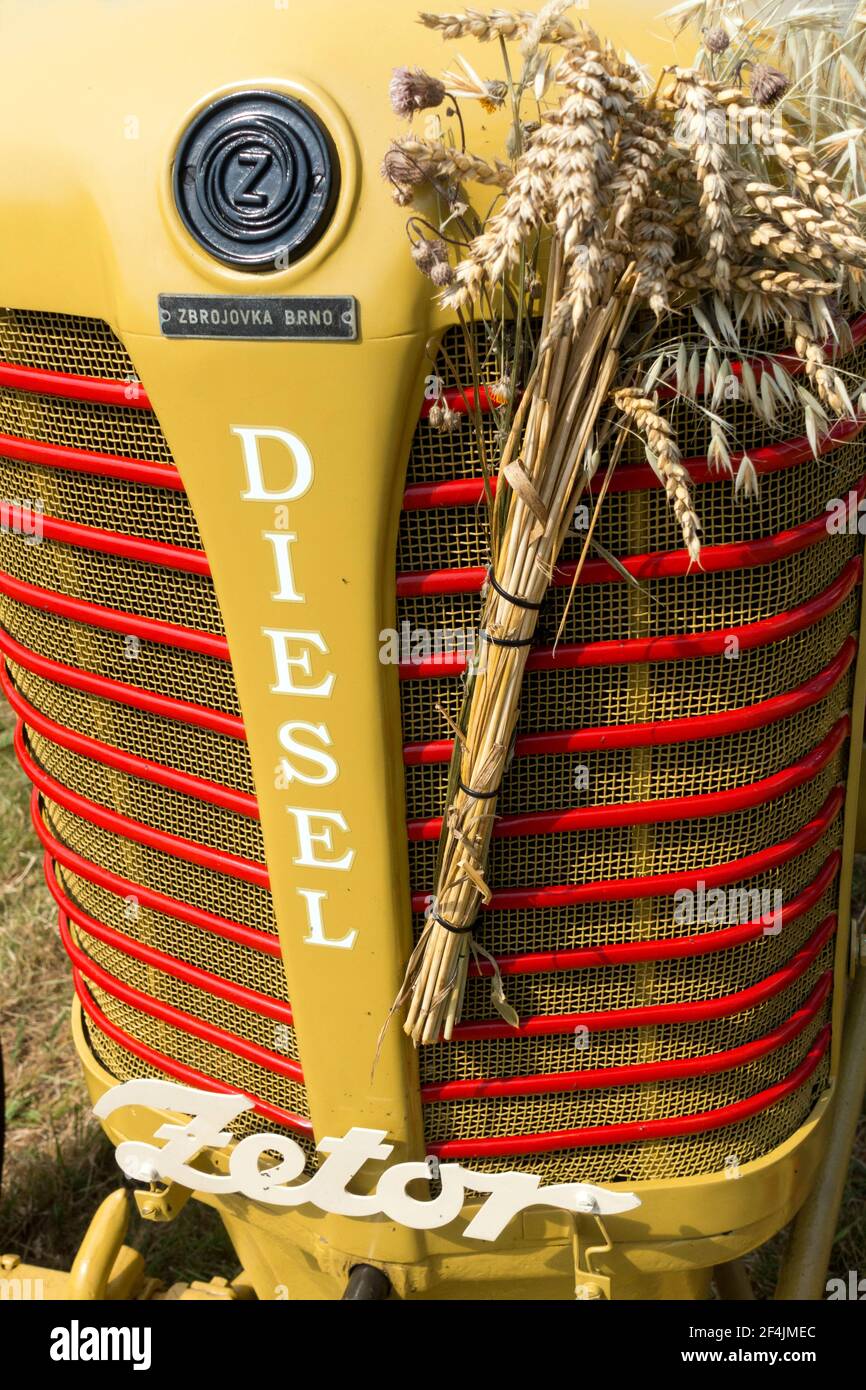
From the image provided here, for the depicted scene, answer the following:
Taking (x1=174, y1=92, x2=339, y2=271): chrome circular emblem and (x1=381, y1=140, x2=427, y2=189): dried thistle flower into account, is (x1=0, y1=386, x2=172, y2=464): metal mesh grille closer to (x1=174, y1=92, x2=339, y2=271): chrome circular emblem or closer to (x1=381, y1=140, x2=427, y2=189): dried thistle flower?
(x1=174, y1=92, x2=339, y2=271): chrome circular emblem

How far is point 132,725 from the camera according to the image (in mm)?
1673

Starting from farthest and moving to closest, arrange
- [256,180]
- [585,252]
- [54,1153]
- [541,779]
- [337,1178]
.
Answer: [54,1153] → [337,1178] → [541,779] → [256,180] → [585,252]

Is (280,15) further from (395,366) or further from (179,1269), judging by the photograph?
(179,1269)

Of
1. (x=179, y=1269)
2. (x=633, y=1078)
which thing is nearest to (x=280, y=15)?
(x=633, y=1078)

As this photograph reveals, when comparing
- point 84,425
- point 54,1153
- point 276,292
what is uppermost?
point 276,292

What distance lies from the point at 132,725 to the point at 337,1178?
0.60 meters

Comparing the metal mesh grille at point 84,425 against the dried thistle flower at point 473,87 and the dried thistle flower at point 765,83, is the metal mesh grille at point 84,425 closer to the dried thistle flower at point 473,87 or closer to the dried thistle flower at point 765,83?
the dried thistle flower at point 473,87

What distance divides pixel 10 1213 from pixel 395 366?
2.21 metres

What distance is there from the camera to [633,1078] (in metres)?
1.70

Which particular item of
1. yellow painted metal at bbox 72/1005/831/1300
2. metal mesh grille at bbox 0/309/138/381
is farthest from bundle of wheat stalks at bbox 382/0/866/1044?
yellow painted metal at bbox 72/1005/831/1300

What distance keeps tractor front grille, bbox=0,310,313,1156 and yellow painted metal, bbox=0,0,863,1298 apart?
68 mm

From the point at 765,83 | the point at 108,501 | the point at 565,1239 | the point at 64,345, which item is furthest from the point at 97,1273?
the point at 765,83

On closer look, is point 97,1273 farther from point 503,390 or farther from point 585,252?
point 585,252

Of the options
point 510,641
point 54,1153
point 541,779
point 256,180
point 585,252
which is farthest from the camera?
point 54,1153
